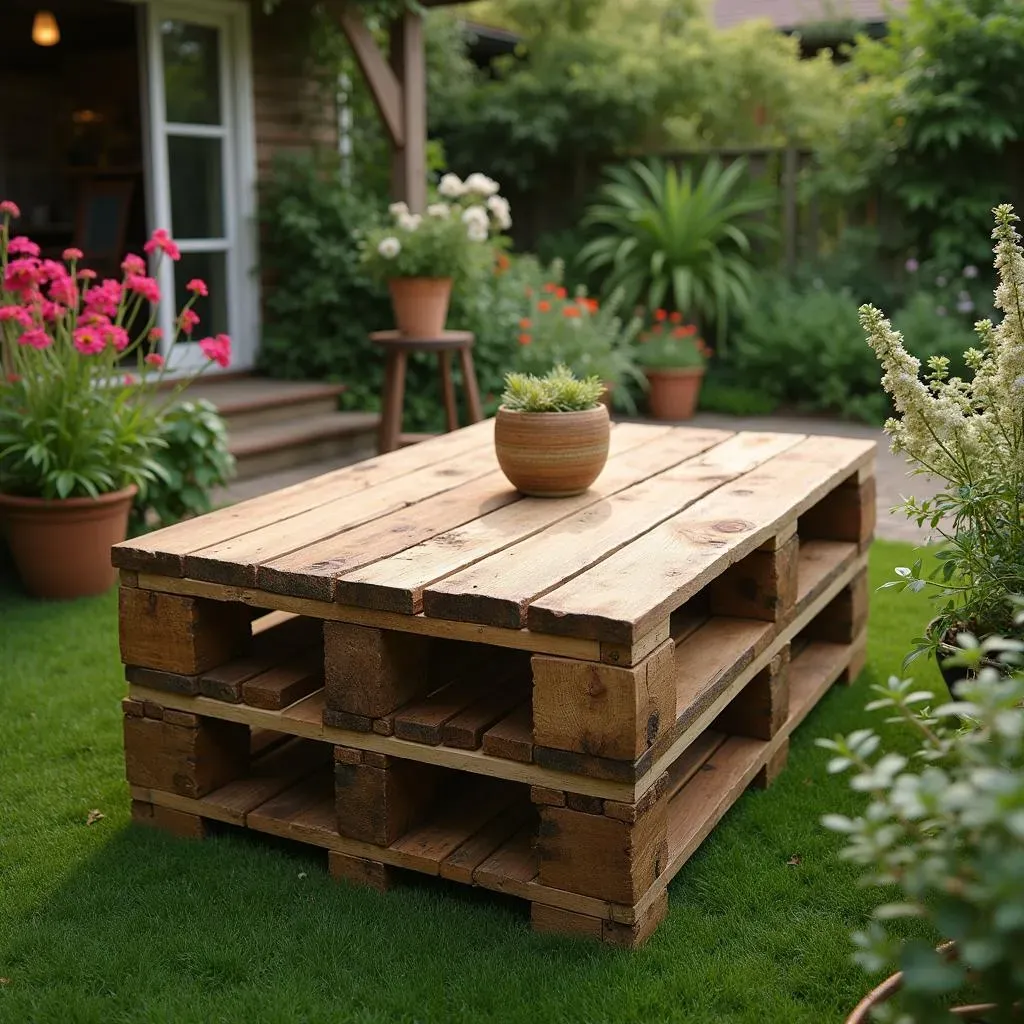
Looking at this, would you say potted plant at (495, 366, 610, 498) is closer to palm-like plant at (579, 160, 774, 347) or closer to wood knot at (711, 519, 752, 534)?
wood knot at (711, 519, 752, 534)

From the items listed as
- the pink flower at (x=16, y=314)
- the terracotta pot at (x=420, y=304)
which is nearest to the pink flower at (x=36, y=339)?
the pink flower at (x=16, y=314)

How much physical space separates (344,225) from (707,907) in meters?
5.38

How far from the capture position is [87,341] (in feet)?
13.1

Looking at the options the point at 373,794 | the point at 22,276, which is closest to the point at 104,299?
the point at 22,276

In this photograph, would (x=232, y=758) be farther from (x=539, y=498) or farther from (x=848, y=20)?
(x=848, y=20)

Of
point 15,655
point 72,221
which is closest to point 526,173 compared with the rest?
point 72,221

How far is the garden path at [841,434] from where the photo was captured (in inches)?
206

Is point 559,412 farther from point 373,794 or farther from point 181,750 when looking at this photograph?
point 181,750

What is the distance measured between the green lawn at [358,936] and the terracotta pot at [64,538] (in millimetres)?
1350

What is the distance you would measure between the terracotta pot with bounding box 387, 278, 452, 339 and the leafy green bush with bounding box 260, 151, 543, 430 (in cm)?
80

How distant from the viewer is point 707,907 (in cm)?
241

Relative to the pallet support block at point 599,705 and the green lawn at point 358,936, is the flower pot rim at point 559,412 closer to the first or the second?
the pallet support block at point 599,705

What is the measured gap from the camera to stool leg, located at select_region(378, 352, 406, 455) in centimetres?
600

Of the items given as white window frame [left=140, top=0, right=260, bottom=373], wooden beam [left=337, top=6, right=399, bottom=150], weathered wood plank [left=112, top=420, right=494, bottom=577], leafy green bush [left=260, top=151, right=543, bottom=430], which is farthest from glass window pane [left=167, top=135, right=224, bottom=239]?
weathered wood plank [left=112, top=420, right=494, bottom=577]
